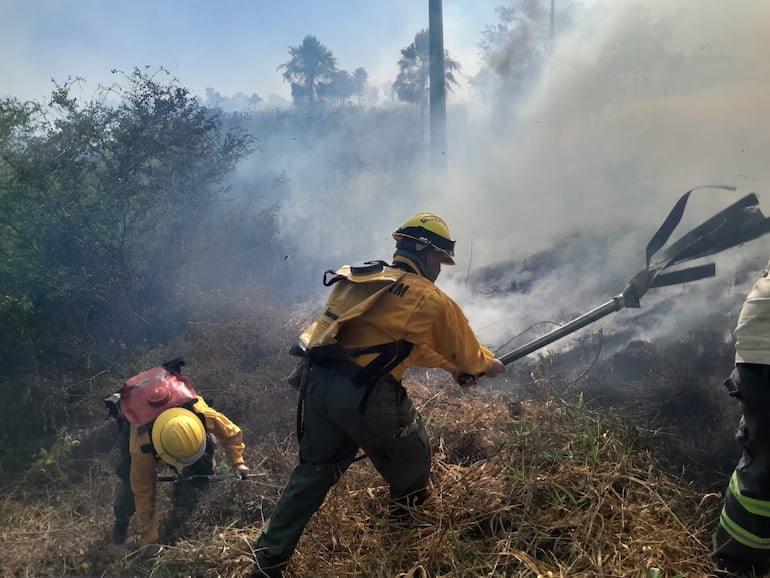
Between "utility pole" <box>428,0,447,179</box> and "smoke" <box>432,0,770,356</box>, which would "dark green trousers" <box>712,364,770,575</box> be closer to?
"smoke" <box>432,0,770,356</box>

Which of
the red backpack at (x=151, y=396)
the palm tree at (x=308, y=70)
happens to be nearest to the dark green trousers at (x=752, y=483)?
the red backpack at (x=151, y=396)

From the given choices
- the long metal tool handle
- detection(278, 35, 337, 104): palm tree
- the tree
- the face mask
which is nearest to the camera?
the face mask

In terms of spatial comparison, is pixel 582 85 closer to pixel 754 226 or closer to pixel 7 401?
pixel 754 226

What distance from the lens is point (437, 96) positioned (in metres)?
16.4

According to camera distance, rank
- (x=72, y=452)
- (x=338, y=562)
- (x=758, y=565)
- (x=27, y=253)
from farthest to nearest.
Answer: (x=27, y=253)
(x=72, y=452)
(x=338, y=562)
(x=758, y=565)

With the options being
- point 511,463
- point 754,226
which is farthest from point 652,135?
point 511,463

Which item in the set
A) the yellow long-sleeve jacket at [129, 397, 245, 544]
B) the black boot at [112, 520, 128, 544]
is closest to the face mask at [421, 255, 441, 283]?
the yellow long-sleeve jacket at [129, 397, 245, 544]

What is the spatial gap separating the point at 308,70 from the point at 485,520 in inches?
1787

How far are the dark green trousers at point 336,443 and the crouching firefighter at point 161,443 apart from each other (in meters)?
1.06

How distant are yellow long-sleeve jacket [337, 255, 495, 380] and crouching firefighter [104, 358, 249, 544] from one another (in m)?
1.57

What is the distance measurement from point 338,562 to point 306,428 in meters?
0.73

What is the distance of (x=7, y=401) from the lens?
703cm

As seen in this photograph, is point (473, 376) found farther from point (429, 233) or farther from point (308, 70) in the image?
point (308, 70)

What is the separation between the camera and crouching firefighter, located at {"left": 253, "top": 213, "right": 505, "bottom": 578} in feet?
9.47
